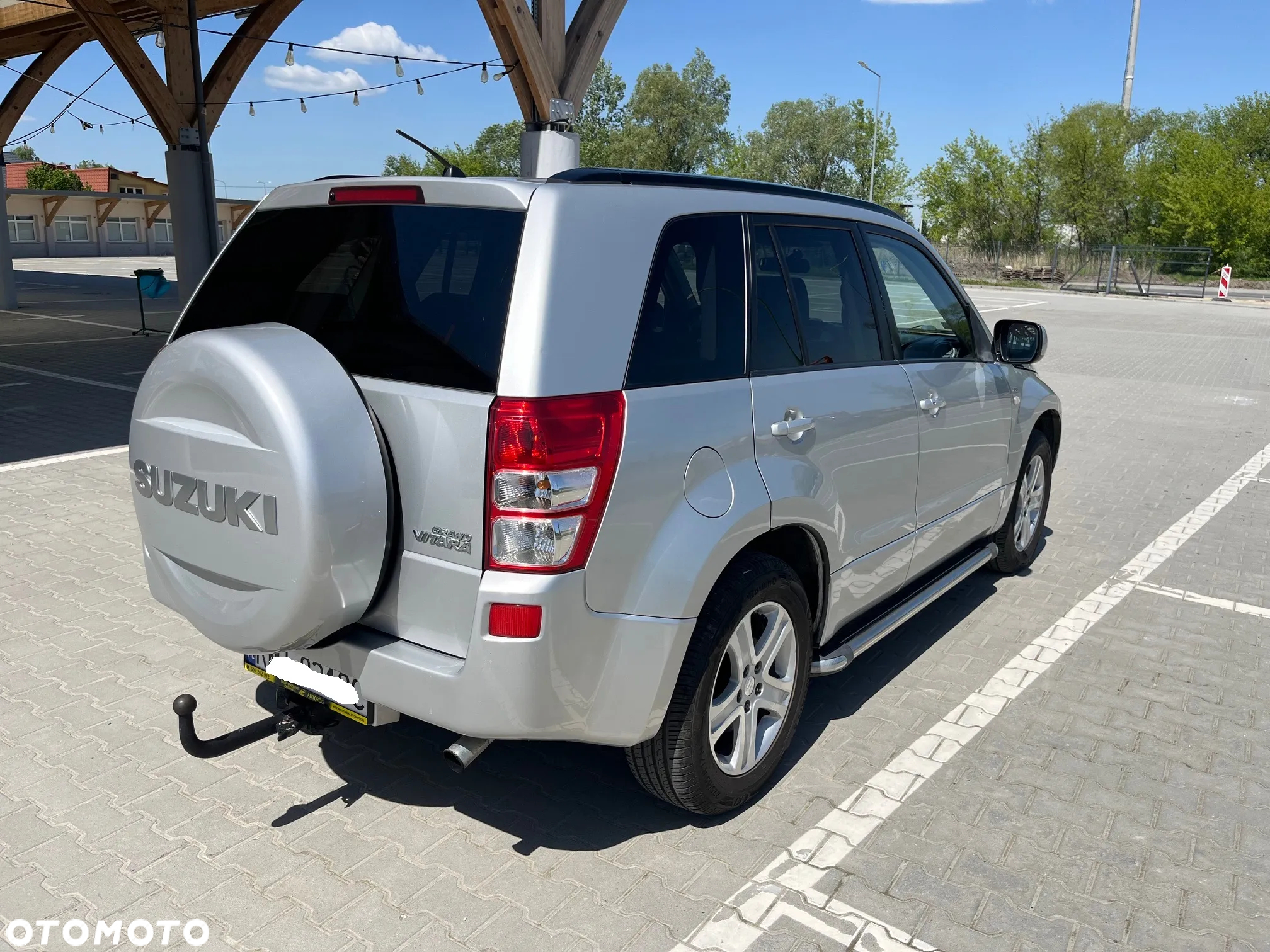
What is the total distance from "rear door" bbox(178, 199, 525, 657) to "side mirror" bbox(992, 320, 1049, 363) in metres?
2.97

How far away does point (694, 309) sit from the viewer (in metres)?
2.99

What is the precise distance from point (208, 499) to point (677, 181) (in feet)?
5.39

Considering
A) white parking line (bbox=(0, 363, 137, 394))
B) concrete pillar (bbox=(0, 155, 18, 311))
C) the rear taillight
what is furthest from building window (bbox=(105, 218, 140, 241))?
the rear taillight

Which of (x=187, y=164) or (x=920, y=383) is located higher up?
(x=187, y=164)

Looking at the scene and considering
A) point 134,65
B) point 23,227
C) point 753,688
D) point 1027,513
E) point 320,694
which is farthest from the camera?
point 23,227

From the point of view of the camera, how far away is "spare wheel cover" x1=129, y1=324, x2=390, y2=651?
2.57 meters

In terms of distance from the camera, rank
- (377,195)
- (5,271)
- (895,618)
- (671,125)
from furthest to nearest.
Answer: (671,125) < (5,271) < (895,618) < (377,195)

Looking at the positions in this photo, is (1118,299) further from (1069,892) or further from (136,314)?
(1069,892)

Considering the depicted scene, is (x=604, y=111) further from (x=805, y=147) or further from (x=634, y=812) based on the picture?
(x=634, y=812)

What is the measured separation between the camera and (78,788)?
332 centimetres

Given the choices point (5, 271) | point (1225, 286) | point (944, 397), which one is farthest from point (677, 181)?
point (1225, 286)

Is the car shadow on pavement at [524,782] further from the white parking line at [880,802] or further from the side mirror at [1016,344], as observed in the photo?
the side mirror at [1016,344]

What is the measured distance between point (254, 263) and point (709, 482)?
169 centimetres

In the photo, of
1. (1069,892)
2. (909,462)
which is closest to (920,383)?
(909,462)
